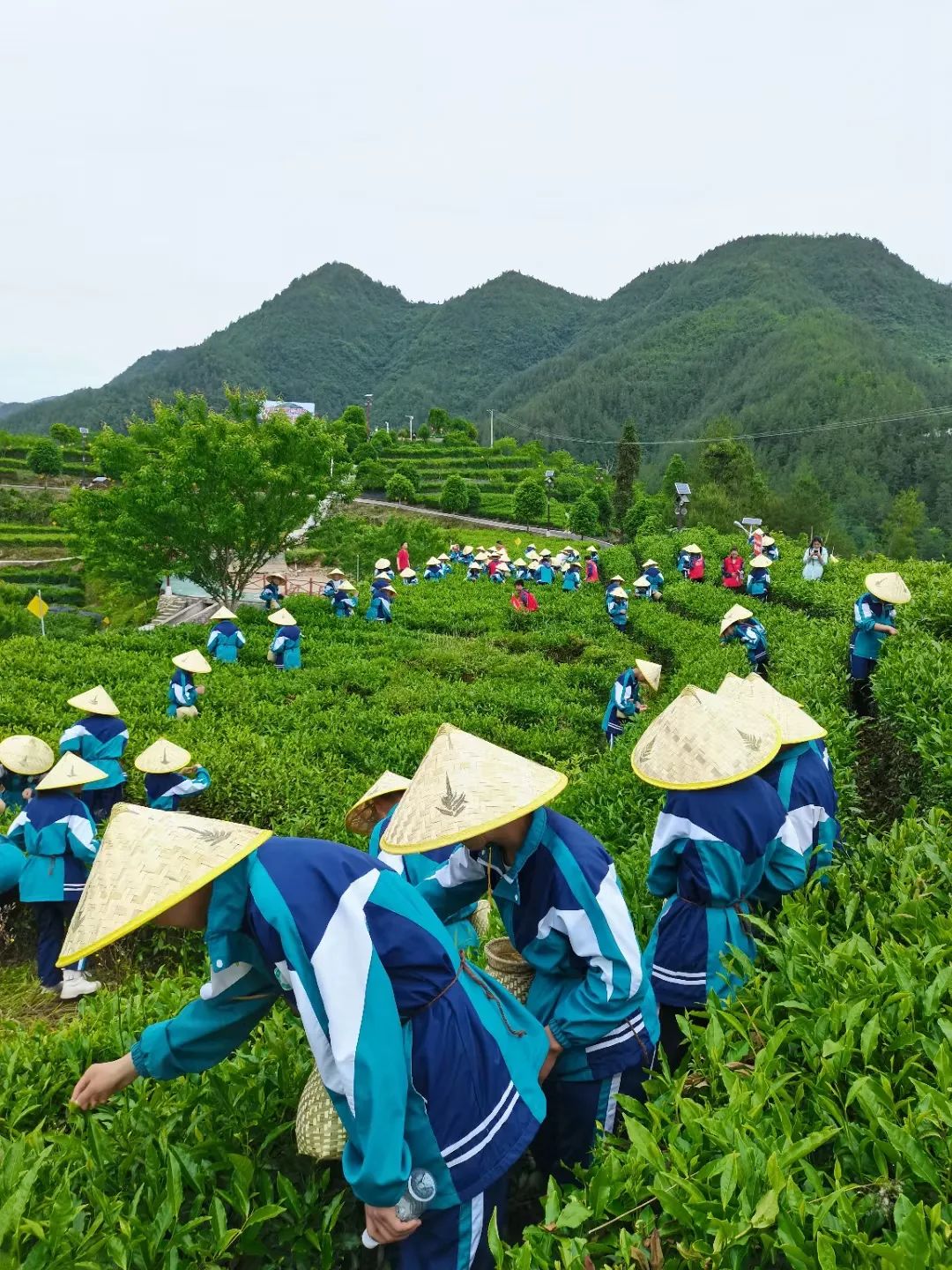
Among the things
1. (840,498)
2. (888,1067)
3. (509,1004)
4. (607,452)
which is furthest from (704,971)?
(607,452)

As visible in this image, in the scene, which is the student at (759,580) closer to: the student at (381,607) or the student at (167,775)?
the student at (381,607)

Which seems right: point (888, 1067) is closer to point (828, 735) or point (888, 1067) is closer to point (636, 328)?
point (828, 735)

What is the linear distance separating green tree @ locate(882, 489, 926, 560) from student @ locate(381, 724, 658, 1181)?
55.4 m

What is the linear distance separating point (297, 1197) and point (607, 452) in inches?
3966

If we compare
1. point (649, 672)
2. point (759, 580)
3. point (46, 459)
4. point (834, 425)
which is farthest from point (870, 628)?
point (834, 425)

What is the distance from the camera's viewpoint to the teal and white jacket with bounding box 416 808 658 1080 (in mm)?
2143

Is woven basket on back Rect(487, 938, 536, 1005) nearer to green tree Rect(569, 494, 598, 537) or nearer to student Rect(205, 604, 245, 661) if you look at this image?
student Rect(205, 604, 245, 661)

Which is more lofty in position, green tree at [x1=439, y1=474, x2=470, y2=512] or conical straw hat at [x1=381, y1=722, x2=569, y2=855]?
conical straw hat at [x1=381, y1=722, x2=569, y2=855]

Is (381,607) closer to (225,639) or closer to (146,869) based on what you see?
(225,639)

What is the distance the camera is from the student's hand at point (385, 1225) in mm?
1728

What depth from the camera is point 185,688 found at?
8961 mm

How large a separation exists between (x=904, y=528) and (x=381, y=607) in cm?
5180

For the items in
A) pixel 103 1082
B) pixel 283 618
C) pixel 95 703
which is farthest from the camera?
pixel 283 618

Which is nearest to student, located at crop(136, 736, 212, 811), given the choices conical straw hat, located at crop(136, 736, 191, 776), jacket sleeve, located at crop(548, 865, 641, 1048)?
conical straw hat, located at crop(136, 736, 191, 776)
